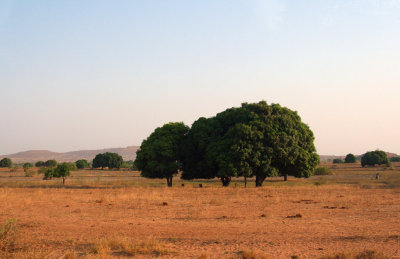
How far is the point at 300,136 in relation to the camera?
43562mm

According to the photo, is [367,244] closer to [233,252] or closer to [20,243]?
[233,252]

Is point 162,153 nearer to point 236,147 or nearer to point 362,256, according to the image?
point 236,147

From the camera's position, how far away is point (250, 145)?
40.1m

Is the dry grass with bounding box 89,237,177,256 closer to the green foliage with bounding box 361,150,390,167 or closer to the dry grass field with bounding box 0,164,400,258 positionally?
the dry grass field with bounding box 0,164,400,258

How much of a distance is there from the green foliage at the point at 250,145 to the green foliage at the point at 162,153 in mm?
1215

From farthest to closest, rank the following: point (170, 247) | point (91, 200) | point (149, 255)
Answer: point (91, 200)
point (170, 247)
point (149, 255)

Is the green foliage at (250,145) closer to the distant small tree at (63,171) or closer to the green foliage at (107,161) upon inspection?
the distant small tree at (63,171)

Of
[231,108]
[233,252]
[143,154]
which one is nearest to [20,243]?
[233,252]

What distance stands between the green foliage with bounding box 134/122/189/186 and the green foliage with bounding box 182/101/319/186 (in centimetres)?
122

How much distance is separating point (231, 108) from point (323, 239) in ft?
106

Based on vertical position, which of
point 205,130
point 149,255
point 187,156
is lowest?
point 149,255

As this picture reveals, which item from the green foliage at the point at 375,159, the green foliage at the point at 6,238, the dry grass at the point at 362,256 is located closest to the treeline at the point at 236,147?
the dry grass at the point at 362,256

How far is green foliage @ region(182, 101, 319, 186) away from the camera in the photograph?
1571 inches

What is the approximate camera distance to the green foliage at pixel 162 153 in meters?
43.0
